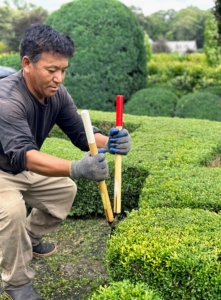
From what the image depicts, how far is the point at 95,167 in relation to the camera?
2627 mm

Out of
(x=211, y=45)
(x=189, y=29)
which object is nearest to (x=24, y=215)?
(x=211, y=45)

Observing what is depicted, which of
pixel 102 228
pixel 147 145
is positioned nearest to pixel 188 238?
pixel 102 228

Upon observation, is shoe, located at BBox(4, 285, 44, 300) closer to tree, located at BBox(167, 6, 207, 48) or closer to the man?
the man

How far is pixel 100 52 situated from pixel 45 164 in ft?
20.4

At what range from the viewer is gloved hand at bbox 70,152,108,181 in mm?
2625

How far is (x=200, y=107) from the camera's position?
7887mm

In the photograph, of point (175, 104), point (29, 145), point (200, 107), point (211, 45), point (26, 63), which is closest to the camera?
point (29, 145)

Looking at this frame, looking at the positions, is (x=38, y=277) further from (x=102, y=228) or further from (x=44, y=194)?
(x=102, y=228)

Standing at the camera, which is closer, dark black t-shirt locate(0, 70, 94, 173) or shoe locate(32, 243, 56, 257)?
dark black t-shirt locate(0, 70, 94, 173)

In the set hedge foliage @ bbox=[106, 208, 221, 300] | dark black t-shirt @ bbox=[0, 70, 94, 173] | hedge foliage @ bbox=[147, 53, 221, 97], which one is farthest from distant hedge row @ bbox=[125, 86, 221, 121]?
hedge foliage @ bbox=[106, 208, 221, 300]

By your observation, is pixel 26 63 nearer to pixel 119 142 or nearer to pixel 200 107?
pixel 119 142

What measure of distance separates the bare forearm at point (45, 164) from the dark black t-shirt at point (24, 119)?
4 cm

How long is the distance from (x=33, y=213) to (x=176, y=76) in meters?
7.02

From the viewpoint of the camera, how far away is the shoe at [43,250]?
3793mm
